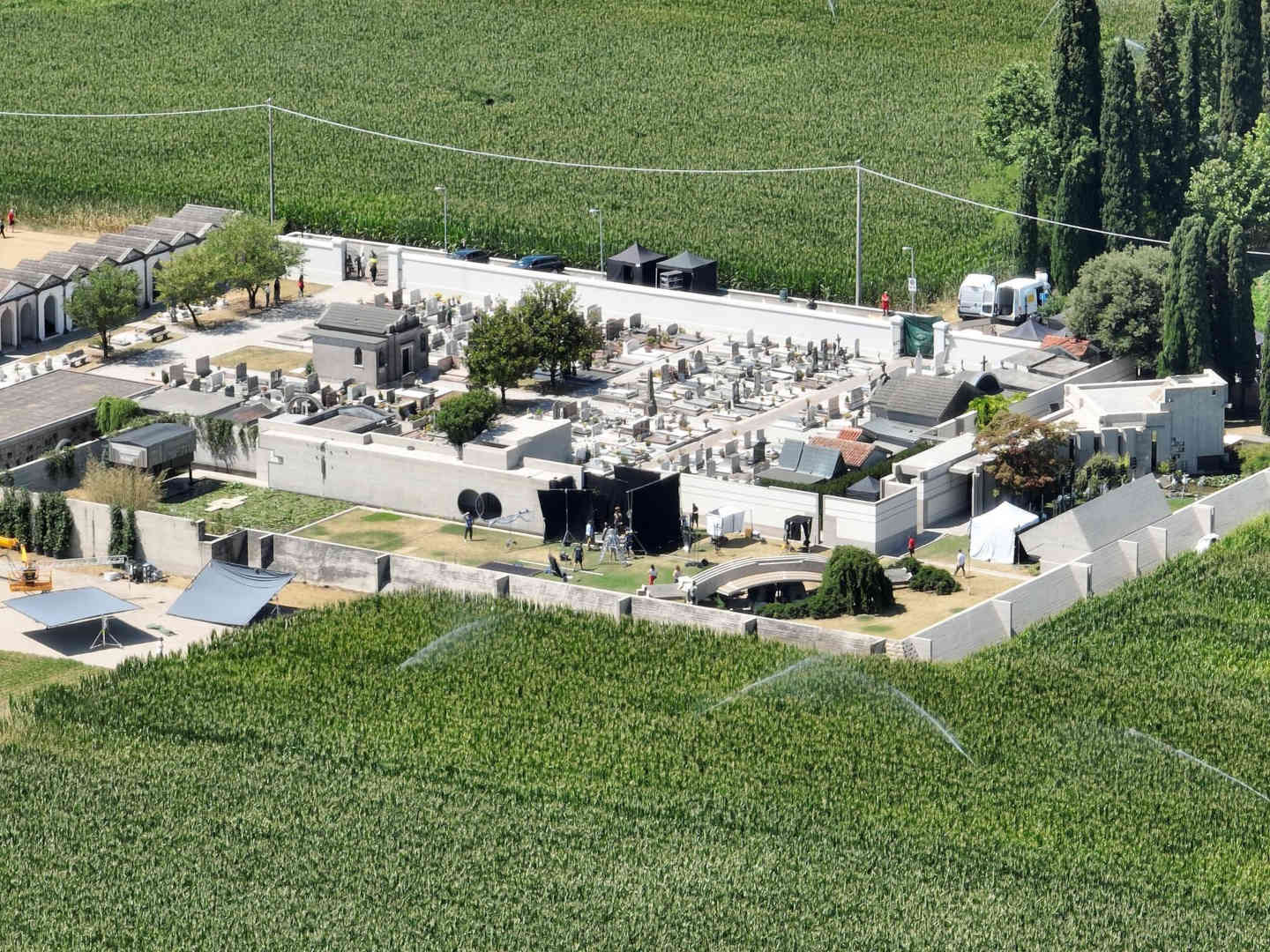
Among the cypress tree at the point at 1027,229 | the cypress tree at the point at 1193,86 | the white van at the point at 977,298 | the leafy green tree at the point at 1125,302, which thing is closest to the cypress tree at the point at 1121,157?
the cypress tree at the point at 1027,229

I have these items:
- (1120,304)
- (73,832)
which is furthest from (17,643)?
(1120,304)

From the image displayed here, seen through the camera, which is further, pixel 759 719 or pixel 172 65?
pixel 172 65

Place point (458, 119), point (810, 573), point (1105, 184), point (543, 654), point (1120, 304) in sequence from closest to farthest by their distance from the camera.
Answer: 1. point (543, 654)
2. point (810, 573)
3. point (1120, 304)
4. point (1105, 184)
5. point (458, 119)

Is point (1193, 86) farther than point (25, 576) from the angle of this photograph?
Yes

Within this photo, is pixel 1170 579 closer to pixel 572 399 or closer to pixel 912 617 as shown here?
pixel 912 617

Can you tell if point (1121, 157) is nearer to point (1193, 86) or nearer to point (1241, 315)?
point (1241, 315)

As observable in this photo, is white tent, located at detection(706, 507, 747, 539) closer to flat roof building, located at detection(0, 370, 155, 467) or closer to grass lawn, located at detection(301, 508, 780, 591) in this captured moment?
grass lawn, located at detection(301, 508, 780, 591)

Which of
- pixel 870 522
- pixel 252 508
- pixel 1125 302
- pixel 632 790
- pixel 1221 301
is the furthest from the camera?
pixel 1125 302

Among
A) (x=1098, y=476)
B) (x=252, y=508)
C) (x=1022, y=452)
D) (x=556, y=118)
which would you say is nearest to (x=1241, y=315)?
(x=1098, y=476)
